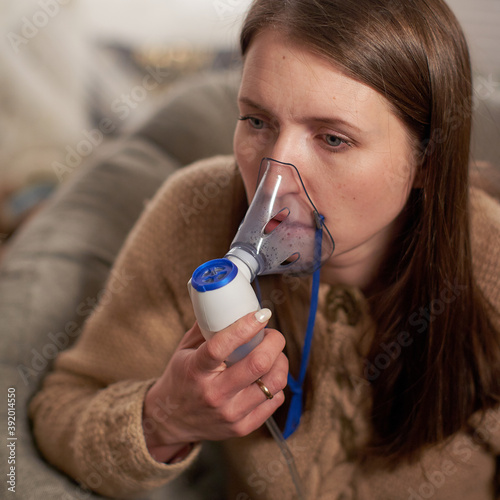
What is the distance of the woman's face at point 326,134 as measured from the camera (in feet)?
2.19

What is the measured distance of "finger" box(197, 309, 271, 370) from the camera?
56cm

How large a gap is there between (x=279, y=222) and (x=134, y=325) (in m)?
0.41

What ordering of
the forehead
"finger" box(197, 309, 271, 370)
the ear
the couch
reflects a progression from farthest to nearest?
the couch < the ear < the forehead < "finger" box(197, 309, 271, 370)

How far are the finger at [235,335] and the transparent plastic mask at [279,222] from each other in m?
0.10

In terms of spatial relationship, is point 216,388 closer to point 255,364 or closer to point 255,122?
point 255,364

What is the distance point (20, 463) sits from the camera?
833 mm

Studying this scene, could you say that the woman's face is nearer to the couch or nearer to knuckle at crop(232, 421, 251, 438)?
knuckle at crop(232, 421, 251, 438)

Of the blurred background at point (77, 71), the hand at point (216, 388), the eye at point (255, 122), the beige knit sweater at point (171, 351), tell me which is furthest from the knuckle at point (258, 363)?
the blurred background at point (77, 71)

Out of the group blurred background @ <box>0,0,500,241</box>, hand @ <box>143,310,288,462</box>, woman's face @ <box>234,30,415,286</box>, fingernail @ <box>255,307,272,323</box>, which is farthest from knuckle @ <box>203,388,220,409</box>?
blurred background @ <box>0,0,500,241</box>

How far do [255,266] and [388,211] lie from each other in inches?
10.5

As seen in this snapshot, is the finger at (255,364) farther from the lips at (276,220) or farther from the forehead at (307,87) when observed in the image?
the forehead at (307,87)

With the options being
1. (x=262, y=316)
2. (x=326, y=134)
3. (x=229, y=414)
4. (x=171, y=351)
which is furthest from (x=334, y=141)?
(x=171, y=351)

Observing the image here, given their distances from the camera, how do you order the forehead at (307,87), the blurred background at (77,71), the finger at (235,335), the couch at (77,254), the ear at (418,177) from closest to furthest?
1. the finger at (235,335)
2. the forehead at (307,87)
3. the ear at (418,177)
4. the couch at (77,254)
5. the blurred background at (77,71)

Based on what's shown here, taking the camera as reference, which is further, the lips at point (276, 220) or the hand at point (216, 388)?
the lips at point (276, 220)
